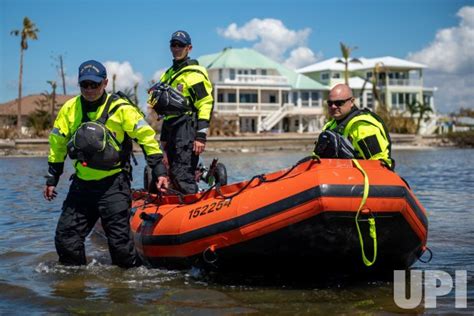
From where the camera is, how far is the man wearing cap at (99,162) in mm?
5551

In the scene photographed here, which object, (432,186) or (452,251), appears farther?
(432,186)

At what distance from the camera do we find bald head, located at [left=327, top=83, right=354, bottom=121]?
18.3 ft

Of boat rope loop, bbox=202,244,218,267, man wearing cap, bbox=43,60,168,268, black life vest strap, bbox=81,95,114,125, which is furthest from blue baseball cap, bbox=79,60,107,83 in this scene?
boat rope loop, bbox=202,244,218,267

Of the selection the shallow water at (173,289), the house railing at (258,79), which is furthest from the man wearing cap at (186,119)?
the house railing at (258,79)

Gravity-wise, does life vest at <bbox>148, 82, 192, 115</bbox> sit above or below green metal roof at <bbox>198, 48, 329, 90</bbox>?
below

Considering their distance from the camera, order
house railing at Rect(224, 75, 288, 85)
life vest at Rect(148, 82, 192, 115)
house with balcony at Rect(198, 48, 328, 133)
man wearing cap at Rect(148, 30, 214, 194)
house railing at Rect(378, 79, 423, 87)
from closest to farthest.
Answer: life vest at Rect(148, 82, 192, 115) < man wearing cap at Rect(148, 30, 214, 194) < house with balcony at Rect(198, 48, 328, 133) < house railing at Rect(224, 75, 288, 85) < house railing at Rect(378, 79, 423, 87)

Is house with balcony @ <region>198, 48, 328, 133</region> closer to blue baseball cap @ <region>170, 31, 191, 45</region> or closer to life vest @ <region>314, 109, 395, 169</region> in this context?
blue baseball cap @ <region>170, 31, 191, 45</region>

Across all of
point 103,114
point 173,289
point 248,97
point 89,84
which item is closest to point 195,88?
point 103,114

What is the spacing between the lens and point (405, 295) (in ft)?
17.2

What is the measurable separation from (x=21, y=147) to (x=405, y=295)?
31.8 meters

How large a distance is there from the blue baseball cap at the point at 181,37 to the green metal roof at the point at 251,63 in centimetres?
4855

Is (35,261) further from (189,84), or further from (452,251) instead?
(452,251)

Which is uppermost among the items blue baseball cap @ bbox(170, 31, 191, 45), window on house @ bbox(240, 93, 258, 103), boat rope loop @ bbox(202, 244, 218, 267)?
window on house @ bbox(240, 93, 258, 103)

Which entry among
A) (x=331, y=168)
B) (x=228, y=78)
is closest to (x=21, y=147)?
(x=228, y=78)
